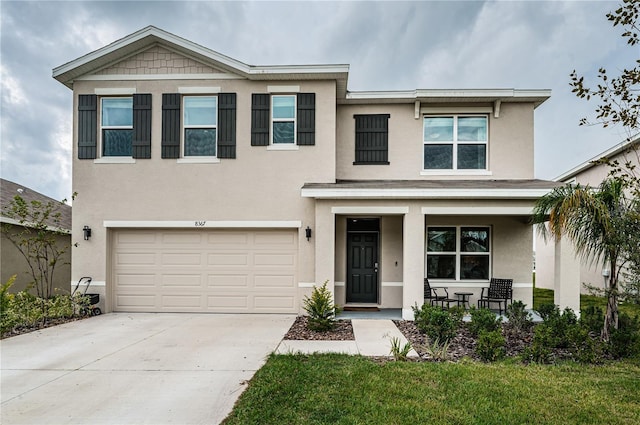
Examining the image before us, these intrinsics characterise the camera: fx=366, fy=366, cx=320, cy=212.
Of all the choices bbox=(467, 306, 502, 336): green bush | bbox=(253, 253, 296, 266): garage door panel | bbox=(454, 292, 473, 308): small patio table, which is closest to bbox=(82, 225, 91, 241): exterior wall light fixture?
bbox=(253, 253, 296, 266): garage door panel

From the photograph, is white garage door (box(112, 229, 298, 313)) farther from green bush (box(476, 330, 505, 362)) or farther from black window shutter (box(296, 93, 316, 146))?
green bush (box(476, 330, 505, 362))

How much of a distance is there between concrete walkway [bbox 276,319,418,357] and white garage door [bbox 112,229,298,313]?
2674 millimetres

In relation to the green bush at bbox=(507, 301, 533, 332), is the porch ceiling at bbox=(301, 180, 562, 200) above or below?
above

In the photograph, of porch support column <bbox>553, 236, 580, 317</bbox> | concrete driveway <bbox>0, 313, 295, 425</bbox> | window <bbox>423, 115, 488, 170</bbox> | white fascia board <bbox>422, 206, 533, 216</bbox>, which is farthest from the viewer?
window <bbox>423, 115, 488, 170</bbox>

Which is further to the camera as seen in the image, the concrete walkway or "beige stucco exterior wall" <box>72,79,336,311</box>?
"beige stucco exterior wall" <box>72,79,336,311</box>

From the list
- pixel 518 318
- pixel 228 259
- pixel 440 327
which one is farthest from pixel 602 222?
pixel 228 259

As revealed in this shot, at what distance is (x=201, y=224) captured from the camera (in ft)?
32.3

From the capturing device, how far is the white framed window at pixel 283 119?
9.98 m

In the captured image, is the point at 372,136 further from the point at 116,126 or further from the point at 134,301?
the point at 134,301

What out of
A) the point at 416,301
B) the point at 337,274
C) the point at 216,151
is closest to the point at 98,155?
the point at 216,151

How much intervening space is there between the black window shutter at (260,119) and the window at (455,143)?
15.3ft

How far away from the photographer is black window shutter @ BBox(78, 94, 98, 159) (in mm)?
10016

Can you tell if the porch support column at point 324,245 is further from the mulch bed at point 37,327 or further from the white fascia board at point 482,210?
the mulch bed at point 37,327

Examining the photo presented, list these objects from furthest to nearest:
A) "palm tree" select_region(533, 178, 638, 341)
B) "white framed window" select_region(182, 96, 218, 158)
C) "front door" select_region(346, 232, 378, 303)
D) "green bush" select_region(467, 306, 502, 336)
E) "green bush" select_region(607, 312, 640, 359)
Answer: "front door" select_region(346, 232, 378, 303), "white framed window" select_region(182, 96, 218, 158), "green bush" select_region(467, 306, 502, 336), "palm tree" select_region(533, 178, 638, 341), "green bush" select_region(607, 312, 640, 359)
